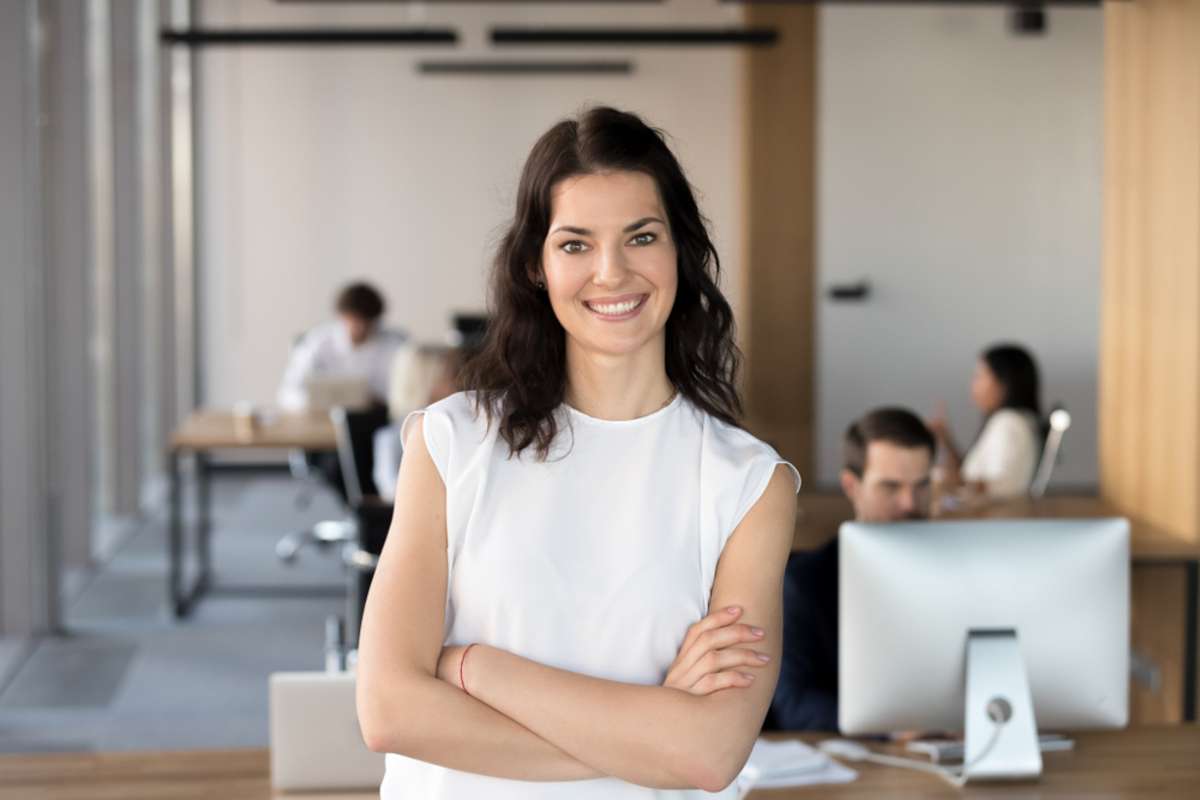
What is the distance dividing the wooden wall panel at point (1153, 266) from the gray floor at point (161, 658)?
288cm

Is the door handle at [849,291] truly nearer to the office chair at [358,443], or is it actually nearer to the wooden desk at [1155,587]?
the office chair at [358,443]

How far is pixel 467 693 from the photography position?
6.07 ft

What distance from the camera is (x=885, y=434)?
12.3 ft

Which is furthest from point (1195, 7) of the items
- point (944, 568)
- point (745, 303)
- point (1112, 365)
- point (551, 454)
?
point (745, 303)

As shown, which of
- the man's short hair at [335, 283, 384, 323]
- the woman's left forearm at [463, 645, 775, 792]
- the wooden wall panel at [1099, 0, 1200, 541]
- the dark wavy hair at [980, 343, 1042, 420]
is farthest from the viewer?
the man's short hair at [335, 283, 384, 323]

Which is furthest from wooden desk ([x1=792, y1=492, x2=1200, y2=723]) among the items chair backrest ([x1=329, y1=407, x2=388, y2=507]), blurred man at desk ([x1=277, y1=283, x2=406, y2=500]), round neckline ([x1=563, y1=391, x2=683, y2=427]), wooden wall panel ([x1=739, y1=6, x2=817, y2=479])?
wooden wall panel ([x1=739, y1=6, x2=817, y2=479])

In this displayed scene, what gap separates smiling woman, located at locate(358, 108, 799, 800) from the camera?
1.84 m

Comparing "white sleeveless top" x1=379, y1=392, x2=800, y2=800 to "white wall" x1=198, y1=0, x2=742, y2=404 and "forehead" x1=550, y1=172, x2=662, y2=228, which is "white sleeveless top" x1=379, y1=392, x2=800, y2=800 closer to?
"forehead" x1=550, y1=172, x2=662, y2=228

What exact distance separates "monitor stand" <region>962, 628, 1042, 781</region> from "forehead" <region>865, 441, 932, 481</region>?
3.41 ft

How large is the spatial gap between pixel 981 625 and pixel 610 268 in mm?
1156

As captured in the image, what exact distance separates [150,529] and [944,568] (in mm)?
7252

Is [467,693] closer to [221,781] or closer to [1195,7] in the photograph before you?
[221,781]

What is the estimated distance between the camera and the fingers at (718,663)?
1.84 metres

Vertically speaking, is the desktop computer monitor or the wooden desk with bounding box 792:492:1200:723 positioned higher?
the desktop computer monitor
